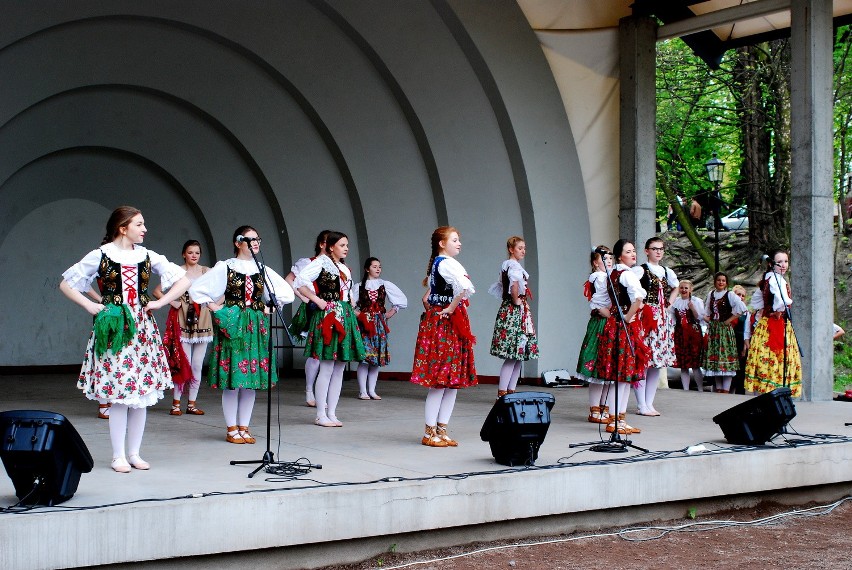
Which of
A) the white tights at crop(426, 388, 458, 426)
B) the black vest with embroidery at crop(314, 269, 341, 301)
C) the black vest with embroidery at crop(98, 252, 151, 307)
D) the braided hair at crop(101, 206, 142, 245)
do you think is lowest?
the white tights at crop(426, 388, 458, 426)

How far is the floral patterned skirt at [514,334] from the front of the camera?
902 centimetres

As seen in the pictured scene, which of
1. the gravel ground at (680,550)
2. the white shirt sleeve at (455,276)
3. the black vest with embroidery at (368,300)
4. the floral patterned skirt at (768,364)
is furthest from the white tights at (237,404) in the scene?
the floral patterned skirt at (768,364)

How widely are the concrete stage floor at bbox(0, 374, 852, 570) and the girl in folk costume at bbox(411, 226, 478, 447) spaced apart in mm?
286

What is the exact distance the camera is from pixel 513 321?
9117mm

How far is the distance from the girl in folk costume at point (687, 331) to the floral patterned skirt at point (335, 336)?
560cm

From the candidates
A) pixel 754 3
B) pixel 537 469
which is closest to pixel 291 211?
pixel 754 3

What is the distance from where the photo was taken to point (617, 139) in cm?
1178

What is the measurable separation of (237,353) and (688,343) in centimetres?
718

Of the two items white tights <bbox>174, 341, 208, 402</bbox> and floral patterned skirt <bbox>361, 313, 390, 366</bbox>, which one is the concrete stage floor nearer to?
white tights <bbox>174, 341, 208, 402</bbox>

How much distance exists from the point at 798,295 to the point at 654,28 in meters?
3.65

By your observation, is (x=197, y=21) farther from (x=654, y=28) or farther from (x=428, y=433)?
(x=428, y=433)

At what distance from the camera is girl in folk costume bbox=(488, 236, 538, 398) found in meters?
9.01

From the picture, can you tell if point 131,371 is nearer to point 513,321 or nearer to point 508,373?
point 513,321

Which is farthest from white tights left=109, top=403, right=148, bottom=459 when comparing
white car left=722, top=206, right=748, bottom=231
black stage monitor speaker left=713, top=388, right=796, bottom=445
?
white car left=722, top=206, right=748, bottom=231
